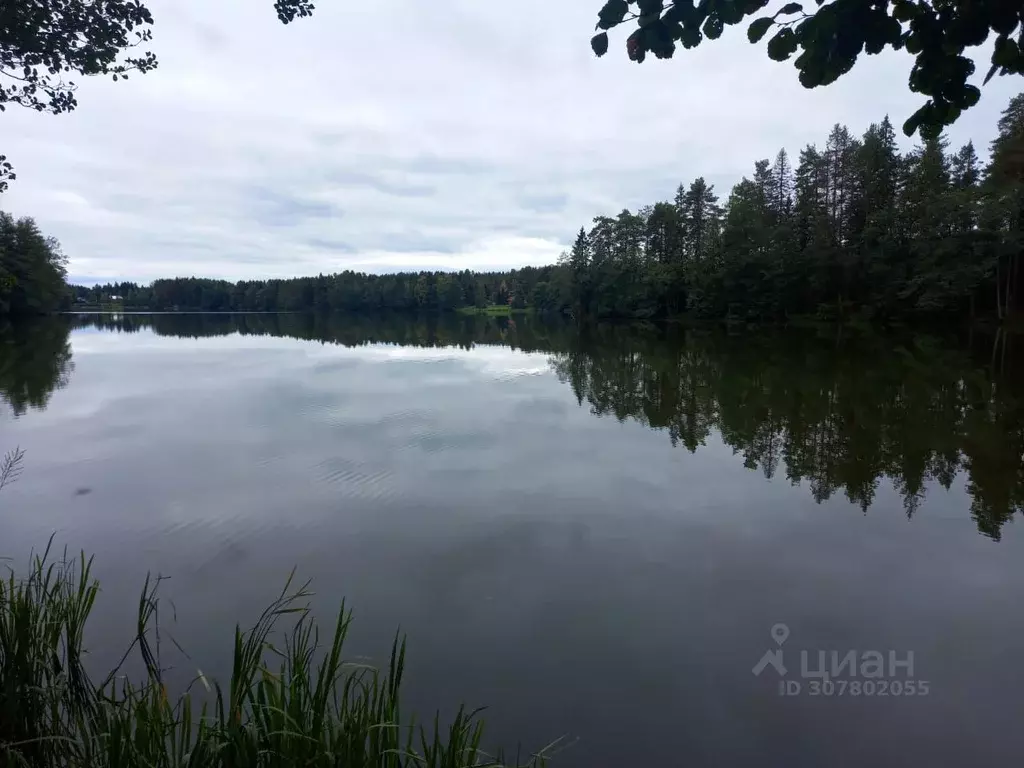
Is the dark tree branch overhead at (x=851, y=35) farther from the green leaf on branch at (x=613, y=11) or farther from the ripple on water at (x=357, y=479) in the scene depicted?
the ripple on water at (x=357, y=479)

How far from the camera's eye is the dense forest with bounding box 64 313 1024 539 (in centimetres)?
909

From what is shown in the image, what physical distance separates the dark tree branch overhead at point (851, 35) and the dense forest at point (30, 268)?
6633 centimetres

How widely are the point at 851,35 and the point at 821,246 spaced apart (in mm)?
44768

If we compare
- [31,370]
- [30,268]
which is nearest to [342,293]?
[30,268]

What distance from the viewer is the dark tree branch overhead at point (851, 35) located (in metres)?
2.54

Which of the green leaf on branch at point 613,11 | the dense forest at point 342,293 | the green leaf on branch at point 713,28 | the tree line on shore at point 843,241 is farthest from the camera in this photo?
the dense forest at point 342,293

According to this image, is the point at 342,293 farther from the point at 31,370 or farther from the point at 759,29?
the point at 759,29

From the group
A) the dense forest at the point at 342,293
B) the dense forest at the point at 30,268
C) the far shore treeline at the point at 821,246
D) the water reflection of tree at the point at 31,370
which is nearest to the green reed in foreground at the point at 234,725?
the water reflection of tree at the point at 31,370

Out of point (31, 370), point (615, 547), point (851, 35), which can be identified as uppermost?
point (851, 35)

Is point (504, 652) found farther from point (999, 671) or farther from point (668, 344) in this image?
point (668, 344)

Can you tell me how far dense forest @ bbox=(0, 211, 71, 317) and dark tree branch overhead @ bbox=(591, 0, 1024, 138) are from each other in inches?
2612

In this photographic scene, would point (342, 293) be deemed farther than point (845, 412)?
Yes

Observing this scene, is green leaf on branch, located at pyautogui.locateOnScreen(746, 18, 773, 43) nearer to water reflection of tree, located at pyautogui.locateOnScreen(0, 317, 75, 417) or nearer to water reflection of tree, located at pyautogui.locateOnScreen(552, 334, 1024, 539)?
water reflection of tree, located at pyautogui.locateOnScreen(552, 334, 1024, 539)

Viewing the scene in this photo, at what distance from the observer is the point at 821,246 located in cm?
4144
